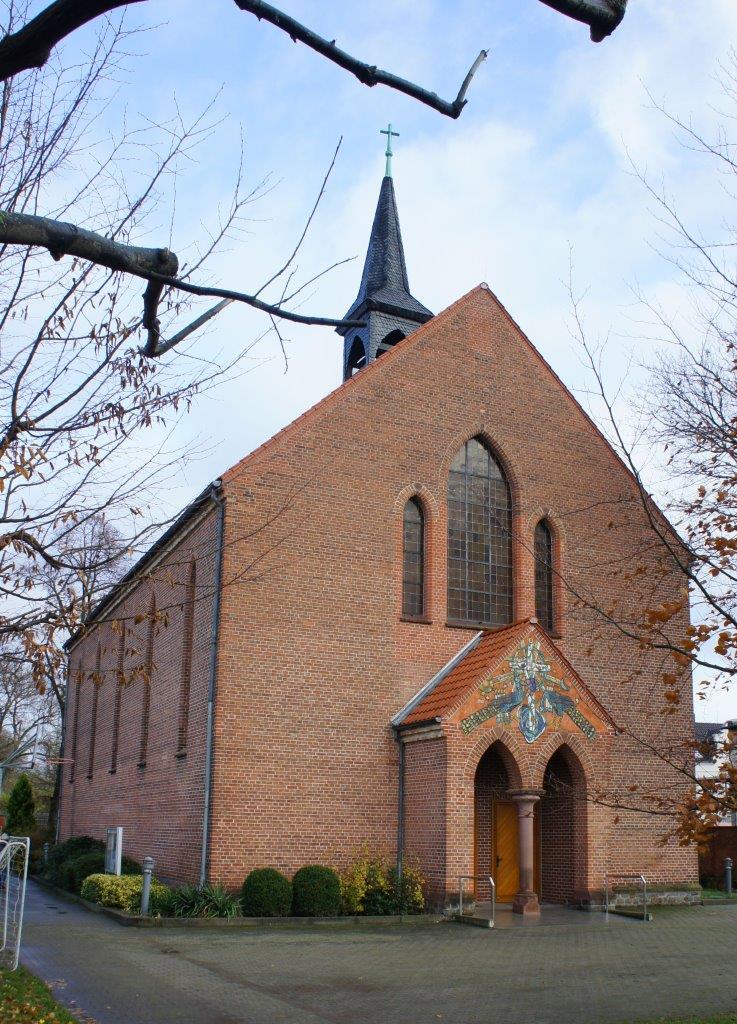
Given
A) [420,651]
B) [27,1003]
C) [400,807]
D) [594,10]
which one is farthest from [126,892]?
[594,10]

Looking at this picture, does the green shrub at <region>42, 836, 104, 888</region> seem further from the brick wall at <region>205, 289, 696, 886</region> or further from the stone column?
the stone column

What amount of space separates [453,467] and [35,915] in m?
12.2

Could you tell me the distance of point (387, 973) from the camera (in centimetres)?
1295

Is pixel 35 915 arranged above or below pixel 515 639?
below

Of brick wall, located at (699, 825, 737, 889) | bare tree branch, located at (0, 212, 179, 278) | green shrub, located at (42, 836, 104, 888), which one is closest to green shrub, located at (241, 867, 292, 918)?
green shrub, located at (42, 836, 104, 888)

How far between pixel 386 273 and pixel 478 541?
30.1 feet

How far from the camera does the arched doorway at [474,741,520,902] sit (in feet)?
69.0

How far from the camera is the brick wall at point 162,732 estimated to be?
1986cm

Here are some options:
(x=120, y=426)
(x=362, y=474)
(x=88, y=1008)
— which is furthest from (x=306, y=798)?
(x=120, y=426)

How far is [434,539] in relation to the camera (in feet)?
72.0

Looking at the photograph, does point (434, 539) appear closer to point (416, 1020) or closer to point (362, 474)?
point (362, 474)

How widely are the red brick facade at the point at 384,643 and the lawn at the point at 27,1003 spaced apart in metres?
6.93

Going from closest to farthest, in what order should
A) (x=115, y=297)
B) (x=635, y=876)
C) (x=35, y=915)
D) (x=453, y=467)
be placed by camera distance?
(x=115, y=297) → (x=35, y=915) → (x=635, y=876) → (x=453, y=467)

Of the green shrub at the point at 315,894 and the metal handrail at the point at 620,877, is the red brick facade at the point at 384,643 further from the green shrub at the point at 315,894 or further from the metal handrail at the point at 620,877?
the green shrub at the point at 315,894
